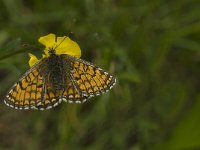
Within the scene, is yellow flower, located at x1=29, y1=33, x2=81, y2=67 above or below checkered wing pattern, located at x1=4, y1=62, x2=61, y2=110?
above

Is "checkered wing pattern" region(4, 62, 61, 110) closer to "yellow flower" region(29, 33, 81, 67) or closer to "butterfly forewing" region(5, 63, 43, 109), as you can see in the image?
"butterfly forewing" region(5, 63, 43, 109)

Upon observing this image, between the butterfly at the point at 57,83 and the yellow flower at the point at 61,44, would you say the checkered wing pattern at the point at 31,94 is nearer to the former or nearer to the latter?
the butterfly at the point at 57,83

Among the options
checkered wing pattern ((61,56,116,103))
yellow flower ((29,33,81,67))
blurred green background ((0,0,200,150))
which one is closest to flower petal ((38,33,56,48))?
yellow flower ((29,33,81,67))

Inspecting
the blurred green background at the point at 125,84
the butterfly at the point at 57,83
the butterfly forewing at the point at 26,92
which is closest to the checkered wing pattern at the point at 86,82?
the butterfly at the point at 57,83

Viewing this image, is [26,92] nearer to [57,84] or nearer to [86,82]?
[57,84]

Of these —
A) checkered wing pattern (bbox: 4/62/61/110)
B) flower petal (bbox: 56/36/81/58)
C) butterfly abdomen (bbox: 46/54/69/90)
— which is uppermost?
flower petal (bbox: 56/36/81/58)

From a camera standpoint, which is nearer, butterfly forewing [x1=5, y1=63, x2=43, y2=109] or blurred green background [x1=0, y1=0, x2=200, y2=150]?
butterfly forewing [x1=5, y1=63, x2=43, y2=109]

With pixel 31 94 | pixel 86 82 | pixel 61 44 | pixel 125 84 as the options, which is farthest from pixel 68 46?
pixel 125 84
